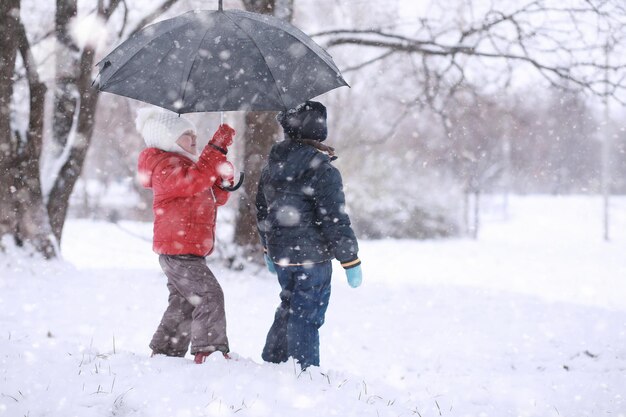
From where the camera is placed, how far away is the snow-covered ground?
306 centimetres

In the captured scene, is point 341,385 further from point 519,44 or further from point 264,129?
point 519,44

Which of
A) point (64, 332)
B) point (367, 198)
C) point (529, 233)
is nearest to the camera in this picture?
point (64, 332)

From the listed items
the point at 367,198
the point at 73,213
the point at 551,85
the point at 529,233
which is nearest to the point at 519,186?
the point at 529,233

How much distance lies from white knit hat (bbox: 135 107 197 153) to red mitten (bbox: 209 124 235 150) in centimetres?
25

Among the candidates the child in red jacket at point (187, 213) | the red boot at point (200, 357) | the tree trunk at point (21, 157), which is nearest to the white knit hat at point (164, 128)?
the child in red jacket at point (187, 213)

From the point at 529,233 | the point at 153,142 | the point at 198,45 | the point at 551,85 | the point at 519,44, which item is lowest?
the point at 529,233

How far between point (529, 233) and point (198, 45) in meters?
25.1

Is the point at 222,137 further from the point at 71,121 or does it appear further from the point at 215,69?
the point at 71,121

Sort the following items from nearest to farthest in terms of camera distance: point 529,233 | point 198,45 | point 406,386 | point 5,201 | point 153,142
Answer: point 198,45 → point 153,142 → point 406,386 → point 5,201 → point 529,233

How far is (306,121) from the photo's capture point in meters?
3.66

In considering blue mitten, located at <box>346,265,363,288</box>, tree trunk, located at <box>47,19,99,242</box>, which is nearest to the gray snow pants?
blue mitten, located at <box>346,265,363,288</box>

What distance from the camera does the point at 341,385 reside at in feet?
11.4

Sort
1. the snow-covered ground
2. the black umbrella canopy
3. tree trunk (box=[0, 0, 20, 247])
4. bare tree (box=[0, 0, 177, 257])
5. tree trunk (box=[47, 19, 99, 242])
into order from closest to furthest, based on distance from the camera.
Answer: the snow-covered ground
the black umbrella canopy
tree trunk (box=[0, 0, 20, 247])
bare tree (box=[0, 0, 177, 257])
tree trunk (box=[47, 19, 99, 242])

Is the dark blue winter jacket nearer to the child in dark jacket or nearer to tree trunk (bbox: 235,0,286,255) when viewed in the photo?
the child in dark jacket
